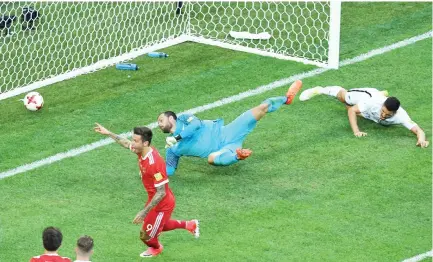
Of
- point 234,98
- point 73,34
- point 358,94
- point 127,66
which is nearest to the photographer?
point 358,94

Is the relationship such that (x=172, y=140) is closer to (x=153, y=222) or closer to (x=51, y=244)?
(x=153, y=222)

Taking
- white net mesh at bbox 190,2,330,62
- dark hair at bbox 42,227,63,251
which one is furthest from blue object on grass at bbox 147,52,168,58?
dark hair at bbox 42,227,63,251

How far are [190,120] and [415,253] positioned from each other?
3.26 meters

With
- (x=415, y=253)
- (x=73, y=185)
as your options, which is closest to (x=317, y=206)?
(x=415, y=253)

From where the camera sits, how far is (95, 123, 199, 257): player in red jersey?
40.8 ft

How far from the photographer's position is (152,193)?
12703 millimetres

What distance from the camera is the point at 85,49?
1805 cm

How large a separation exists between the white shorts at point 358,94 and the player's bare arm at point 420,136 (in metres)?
0.74

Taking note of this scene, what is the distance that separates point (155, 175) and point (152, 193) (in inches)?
13.4

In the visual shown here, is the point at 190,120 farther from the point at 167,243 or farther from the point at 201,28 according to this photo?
the point at 201,28

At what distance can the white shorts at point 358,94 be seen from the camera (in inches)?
612

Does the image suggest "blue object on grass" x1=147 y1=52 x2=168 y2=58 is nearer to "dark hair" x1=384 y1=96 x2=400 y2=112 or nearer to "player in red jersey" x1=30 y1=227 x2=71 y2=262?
"dark hair" x1=384 y1=96 x2=400 y2=112

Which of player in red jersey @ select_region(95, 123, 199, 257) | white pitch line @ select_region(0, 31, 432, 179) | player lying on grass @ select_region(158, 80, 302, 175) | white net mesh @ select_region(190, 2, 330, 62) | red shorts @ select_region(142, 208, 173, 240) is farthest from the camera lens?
white net mesh @ select_region(190, 2, 330, 62)

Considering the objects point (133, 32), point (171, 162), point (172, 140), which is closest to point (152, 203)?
point (172, 140)
